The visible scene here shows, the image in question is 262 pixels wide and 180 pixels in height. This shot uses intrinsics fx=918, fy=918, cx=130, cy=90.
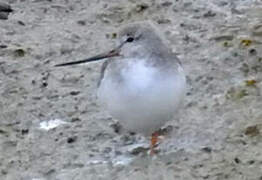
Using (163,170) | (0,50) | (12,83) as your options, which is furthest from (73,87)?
(163,170)

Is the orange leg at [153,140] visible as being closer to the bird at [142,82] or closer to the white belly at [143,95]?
the bird at [142,82]

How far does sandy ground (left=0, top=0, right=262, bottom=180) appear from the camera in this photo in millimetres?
5125

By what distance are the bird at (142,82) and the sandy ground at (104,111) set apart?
1.00 ft

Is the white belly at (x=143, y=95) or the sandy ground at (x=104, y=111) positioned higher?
the white belly at (x=143, y=95)

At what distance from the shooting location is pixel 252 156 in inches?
200

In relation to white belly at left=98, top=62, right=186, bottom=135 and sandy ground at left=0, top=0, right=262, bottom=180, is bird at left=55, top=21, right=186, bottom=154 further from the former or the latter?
sandy ground at left=0, top=0, right=262, bottom=180

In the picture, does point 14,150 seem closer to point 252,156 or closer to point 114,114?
point 114,114

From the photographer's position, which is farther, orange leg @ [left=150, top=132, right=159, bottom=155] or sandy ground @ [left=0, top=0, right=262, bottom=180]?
orange leg @ [left=150, top=132, right=159, bottom=155]

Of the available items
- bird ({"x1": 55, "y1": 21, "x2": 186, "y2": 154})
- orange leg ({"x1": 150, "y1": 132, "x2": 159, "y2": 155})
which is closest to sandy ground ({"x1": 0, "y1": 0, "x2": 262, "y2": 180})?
orange leg ({"x1": 150, "y1": 132, "x2": 159, "y2": 155})

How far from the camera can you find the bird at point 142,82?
4824mm

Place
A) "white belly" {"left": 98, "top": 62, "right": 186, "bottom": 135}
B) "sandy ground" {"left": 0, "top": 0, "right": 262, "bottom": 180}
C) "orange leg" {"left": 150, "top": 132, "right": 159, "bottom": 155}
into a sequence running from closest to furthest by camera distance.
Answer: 1. "white belly" {"left": 98, "top": 62, "right": 186, "bottom": 135}
2. "sandy ground" {"left": 0, "top": 0, "right": 262, "bottom": 180}
3. "orange leg" {"left": 150, "top": 132, "right": 159, "bottom": 155}

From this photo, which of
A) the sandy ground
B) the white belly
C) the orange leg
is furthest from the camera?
the orange leg

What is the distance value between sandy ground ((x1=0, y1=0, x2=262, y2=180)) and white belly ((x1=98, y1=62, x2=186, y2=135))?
1.13 ft

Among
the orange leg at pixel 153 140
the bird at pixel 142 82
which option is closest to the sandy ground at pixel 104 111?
the orange leg at pixel 153 140
